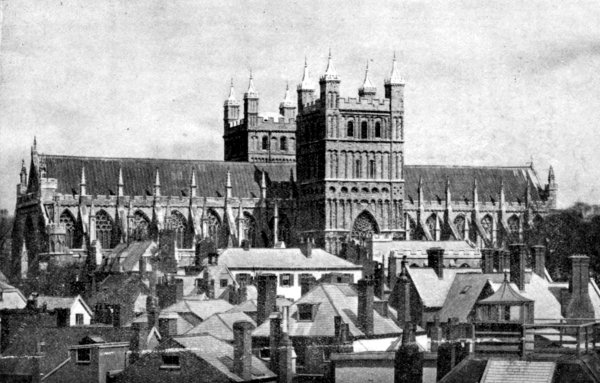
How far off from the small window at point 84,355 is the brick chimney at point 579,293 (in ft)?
65.8

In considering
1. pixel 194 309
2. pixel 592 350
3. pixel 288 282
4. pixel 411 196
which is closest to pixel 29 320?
pixel 194 309

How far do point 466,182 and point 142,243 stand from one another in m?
47.3

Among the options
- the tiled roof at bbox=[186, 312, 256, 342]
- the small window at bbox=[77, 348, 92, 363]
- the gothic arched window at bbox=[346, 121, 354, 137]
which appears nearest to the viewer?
the small window at bbox=[77, 348, 92, 363]

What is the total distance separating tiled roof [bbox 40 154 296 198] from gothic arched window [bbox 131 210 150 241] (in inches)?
86.5

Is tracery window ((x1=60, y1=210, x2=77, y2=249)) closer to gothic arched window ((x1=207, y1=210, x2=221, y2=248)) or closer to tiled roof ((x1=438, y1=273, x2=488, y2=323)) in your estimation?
gothic arched window ((x1=207, y1=210, x2=221, y2=248))

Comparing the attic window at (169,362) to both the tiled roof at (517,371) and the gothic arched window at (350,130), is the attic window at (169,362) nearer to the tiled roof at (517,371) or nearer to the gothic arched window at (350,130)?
the tiled roof at (517,371)

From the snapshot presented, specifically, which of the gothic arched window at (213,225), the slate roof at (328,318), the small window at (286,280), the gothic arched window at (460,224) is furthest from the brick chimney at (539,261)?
the gothic arched window at (460,224)

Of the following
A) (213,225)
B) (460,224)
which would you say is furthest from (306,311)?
(460,224)

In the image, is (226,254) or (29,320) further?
(226,254)

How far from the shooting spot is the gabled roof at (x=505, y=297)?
193ft

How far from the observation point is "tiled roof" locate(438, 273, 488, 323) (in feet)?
216

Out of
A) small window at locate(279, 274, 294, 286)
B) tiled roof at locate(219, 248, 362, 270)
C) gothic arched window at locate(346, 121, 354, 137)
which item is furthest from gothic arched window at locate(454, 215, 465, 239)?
small window at locate(279, 274, 294, 286)

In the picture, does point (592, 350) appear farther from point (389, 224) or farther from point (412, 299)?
point (389, 224)

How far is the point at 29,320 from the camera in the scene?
2350 inches
